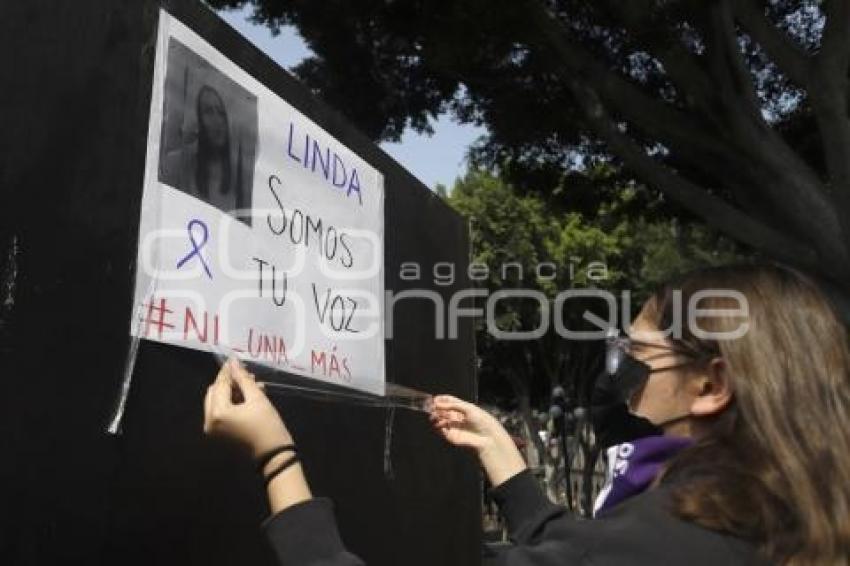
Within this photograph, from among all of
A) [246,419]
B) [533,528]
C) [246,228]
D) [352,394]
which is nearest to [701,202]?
[352,394]

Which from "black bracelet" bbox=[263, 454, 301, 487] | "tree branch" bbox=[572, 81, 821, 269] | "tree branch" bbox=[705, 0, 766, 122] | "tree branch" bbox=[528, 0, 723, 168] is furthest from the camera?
"tree branch" bbox=[528, 0, 723, 168]

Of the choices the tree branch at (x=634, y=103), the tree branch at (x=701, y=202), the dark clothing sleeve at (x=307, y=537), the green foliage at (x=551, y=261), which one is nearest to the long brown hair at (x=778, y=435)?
the dark clothing sleeve at (x=307, y=537)

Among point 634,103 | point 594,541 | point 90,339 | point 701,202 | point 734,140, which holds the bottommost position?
point 594,541

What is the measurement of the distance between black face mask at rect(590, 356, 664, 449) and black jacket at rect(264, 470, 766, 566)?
301 mm

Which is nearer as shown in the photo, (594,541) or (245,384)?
(594,541)

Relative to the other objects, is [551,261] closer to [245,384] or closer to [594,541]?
[245,384]

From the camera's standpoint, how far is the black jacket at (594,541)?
140 cm

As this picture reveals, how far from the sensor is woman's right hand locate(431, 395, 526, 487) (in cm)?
219

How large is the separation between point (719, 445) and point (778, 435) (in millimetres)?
97

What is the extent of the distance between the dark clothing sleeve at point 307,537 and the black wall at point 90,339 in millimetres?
587

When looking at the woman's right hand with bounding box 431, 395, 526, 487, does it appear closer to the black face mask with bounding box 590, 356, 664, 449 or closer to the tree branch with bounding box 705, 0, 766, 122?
the black face mask with bounding box 590, 356, 664, 449

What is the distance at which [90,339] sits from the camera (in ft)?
6.75

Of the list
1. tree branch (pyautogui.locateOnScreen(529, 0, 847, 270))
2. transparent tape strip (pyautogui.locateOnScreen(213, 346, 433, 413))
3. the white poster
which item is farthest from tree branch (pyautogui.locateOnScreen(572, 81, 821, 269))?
the white poster

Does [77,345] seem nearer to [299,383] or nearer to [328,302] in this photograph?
[299,383]
